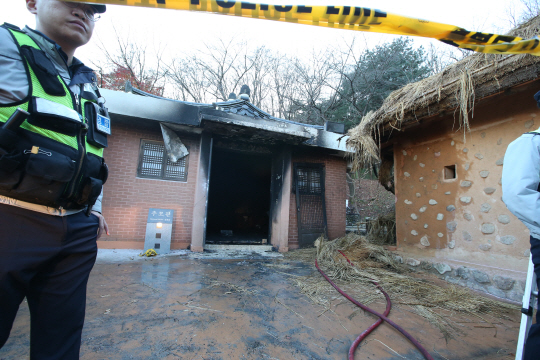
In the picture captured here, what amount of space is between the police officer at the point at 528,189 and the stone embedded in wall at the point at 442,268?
9.12 ft

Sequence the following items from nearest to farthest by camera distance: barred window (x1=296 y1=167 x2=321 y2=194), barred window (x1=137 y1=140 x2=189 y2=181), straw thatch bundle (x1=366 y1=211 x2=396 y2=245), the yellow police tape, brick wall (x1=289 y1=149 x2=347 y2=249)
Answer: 1. the yellow police tape
2. barred window (x1=137 y1=140 x2=189 y2=181)
3. straw thatch bundle (x1=366 y1=211 x2=396 y2=245)
4. barred window (x1=296 y1=167 x2=321 y2=194)
5. brick wall (x1=289 y1=149 x2=347 y2=249)

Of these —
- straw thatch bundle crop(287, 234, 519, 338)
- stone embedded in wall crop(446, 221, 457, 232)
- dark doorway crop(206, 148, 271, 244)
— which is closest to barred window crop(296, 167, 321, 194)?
Result: straw thatch bundle crop(287, 234, 519, 338)

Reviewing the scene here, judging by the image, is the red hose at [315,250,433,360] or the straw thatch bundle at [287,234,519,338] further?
the straw thatch bundle at [287,234,519,338]

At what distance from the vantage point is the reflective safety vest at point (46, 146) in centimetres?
89

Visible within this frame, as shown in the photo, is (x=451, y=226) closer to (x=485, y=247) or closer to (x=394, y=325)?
(x=485, y=247)

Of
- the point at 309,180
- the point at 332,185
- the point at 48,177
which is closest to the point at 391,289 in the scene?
the point at 48,177

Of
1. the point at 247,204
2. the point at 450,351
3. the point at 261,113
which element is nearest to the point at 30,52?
the point at 450,351

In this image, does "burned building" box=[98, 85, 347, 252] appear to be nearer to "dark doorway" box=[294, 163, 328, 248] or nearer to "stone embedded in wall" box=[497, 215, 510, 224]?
"dark doorway" box=[294, 163, 328, 248]

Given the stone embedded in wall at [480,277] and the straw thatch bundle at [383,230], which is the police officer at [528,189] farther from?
the straw thatch bundle at [383,230]

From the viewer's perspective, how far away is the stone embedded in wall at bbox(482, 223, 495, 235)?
319 cm

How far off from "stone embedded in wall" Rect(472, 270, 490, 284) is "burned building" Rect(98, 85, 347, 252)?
11.0 feet

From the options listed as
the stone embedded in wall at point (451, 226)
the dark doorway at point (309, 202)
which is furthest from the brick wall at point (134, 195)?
the stone embedded in wall at point (451, 226)

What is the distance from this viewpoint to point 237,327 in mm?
2141

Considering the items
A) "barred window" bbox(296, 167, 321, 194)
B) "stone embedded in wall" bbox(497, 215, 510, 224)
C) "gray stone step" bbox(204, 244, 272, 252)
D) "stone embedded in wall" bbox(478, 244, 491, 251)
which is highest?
"barred window" bbox(296, 167, 321, 194)
